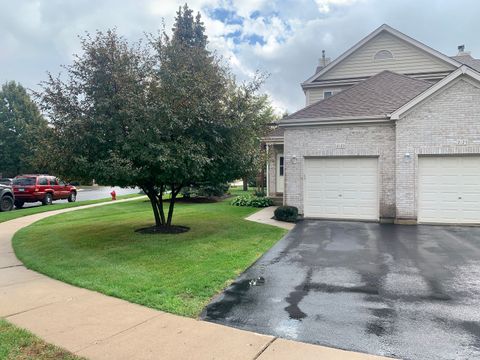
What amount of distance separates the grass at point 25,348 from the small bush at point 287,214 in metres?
10.0

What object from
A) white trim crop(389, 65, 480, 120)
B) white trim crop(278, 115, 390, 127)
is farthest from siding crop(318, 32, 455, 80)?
white trim crop(278, 115, 390, 127)

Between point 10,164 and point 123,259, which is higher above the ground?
point 10,164

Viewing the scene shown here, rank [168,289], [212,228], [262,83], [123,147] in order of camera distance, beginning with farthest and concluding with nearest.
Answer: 1. [212,228]
2. [262,83]
3. [123,147]
4. [168,289]

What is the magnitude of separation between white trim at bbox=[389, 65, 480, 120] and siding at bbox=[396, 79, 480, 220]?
19 centimetres

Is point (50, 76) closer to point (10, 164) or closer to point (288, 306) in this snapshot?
point (288, 306)

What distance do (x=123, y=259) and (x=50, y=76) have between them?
5.42 metres

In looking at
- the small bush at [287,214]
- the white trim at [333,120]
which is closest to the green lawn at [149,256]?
the small bush at [287,214]

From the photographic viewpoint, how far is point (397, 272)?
22.1 ft

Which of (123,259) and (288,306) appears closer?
(288,306)

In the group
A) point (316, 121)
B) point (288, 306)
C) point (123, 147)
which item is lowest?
point (288, 306)

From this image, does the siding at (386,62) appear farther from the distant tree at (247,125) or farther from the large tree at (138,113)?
the large tree at (138,113)

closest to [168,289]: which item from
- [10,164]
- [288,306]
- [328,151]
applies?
[288,306]

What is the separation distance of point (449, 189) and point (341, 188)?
3613mm

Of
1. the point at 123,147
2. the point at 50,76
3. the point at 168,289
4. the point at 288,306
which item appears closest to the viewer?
the point at 288,306
